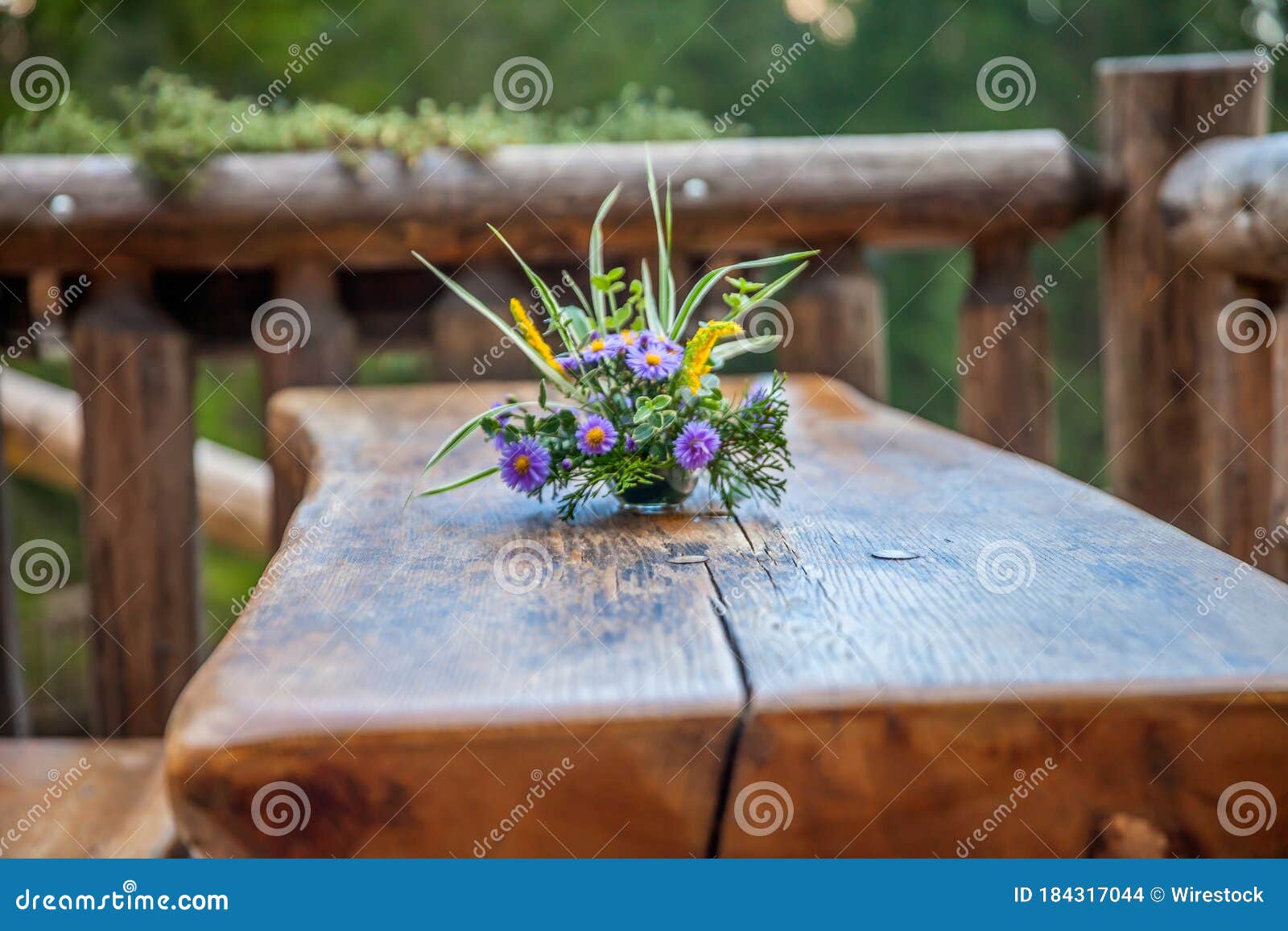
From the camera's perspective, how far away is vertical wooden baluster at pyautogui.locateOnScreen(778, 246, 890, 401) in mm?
2590

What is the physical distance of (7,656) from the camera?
2719 mm

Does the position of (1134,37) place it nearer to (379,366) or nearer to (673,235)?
(379,366)

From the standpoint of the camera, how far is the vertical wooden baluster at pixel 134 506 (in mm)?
2492

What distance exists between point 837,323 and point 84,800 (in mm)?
1777

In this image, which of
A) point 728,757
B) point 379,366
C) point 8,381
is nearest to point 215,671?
point 728,757

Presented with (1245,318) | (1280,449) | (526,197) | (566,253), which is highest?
(526,197)

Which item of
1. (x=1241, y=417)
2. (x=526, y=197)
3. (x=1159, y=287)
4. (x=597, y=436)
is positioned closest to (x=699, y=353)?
(x=597, y=436)

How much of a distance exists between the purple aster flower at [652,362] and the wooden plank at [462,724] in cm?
37

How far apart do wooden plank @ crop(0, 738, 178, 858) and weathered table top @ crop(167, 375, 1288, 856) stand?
124 cm

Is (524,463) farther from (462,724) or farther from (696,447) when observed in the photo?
(462,724)

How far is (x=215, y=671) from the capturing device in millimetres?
772

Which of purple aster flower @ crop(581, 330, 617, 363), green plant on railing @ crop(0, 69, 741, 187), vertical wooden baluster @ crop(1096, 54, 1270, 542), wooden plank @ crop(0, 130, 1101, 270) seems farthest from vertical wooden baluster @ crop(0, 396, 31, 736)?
vertical wooden baluster @ crop(1096, 54, 1270, 542)

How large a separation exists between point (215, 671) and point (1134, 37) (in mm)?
7961

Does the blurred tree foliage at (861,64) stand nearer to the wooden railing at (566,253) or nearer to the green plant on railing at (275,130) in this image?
the green plant on railing at (275,130)
